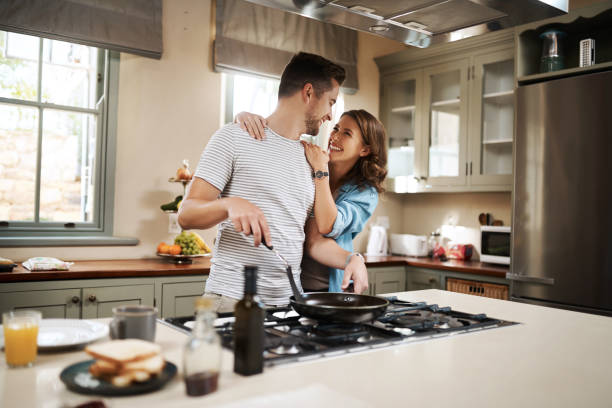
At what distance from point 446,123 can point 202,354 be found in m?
3.53

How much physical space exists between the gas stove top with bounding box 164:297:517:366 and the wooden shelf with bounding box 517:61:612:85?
2046mm

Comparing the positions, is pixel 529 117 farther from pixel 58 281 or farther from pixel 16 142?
pixel 16 142

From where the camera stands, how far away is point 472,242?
4133 mm

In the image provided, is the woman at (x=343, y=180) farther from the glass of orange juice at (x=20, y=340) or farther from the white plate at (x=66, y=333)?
the glass of orange juice at (x=20, y=340)

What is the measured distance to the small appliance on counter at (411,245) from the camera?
418 cm

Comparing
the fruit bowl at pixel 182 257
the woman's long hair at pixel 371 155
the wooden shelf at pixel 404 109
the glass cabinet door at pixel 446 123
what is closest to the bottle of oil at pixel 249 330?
the woman's long hair at pixel 371 155

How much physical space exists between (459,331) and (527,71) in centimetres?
256

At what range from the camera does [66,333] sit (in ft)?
3.79

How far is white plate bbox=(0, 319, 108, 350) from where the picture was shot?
105 cm

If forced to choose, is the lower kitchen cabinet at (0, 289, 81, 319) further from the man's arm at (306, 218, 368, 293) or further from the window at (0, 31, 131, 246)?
the man's arm at (306, 218, 368, 293)

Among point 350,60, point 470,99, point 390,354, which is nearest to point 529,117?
point 470,99

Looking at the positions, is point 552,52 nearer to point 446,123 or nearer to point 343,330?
point 446,123

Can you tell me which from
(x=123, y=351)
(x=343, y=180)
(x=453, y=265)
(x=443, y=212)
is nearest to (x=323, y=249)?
(x=343, y=180)

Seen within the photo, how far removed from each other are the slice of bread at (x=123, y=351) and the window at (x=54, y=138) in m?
2.41
